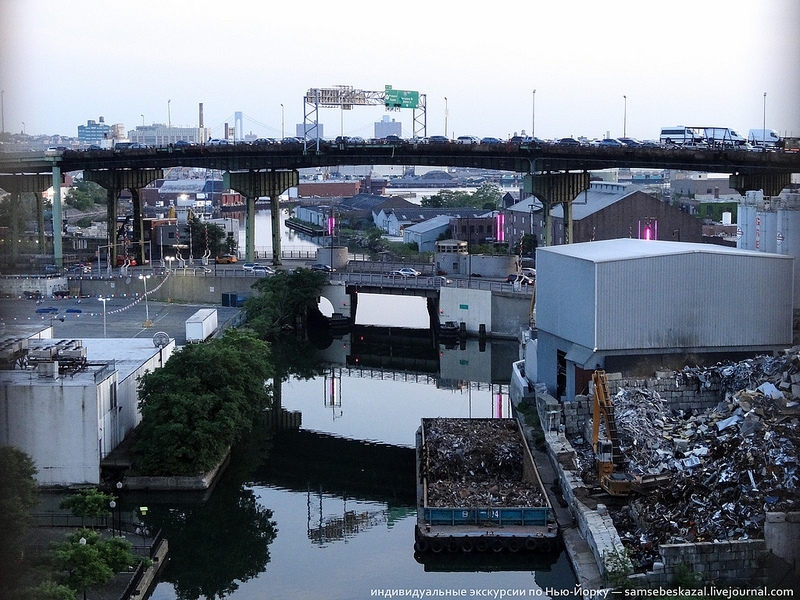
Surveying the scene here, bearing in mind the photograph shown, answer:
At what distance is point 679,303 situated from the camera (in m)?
17.1

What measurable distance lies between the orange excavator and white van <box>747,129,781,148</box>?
21778 mm

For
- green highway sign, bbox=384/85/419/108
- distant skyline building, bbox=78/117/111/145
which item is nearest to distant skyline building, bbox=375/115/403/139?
distant skyline building, bbox=78/117/111/145

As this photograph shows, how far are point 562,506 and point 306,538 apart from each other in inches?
125

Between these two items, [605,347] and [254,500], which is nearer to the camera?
Answer: [254,500]

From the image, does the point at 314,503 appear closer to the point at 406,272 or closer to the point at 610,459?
the point at 610,459

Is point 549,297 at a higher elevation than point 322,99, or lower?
lower

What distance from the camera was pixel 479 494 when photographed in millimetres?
14000

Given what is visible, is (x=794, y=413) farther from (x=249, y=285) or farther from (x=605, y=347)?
(x=249, y=285)

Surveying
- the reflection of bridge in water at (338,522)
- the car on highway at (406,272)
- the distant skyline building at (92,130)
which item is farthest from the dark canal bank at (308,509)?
the distant skyline building at (92,130)

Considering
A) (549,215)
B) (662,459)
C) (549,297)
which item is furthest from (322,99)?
(662,459)

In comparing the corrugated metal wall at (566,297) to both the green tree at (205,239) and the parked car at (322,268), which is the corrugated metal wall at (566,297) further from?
the green tree at (205,239)

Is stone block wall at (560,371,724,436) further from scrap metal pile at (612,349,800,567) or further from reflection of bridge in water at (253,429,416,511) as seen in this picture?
reflection of bridge in water at (253,429,416,511)

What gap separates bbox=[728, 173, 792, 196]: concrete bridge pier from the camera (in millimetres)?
31312

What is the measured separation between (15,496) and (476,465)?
638cm
